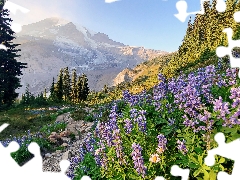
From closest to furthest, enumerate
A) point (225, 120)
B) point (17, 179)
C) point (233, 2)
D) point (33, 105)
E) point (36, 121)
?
point (225, 120)
point (17, 179)
point (36, 121)
point (33, 105)
point (233, 2)

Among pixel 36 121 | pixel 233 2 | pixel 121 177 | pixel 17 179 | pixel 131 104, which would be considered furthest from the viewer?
pixel 233 2

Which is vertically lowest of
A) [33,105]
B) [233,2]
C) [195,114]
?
[33,105]

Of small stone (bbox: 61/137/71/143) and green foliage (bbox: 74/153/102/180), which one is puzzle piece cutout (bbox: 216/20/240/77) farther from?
small stone (bbox: 61/137/71/143)

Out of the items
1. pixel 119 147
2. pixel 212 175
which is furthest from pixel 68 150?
pixel 212 175

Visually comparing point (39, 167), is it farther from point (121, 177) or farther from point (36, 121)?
point (36, 121)

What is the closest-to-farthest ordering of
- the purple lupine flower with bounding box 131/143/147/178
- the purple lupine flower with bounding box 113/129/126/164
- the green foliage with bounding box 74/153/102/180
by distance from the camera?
the purple lupine flower with bounding box 131/143/147/178, the purple lupine flower with bounding box 113/129/126/164, the green foliage with bounding box 74/153/102/180

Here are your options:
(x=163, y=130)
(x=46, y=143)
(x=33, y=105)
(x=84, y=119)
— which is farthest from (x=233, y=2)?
(x=163, y=130)

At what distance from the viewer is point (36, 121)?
18875 mm

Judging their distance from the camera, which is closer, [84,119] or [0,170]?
[0,170]

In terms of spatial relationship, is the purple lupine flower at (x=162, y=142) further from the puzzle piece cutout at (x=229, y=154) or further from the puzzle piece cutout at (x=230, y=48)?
the puzzle piece cutout at (x=230, y=48)

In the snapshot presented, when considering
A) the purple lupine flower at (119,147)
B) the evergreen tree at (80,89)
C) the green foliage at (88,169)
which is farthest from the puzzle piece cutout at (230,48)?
the evergreen tree at (80,89)

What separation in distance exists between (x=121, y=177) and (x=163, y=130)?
3.50ft

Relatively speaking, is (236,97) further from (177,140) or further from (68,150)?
(68,150)

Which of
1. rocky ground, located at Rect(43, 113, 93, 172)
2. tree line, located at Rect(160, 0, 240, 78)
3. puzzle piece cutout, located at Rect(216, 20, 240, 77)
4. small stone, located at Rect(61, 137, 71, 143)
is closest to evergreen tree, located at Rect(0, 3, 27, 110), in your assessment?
rocky ground, located at Rect(43, 113, 93, 172)
